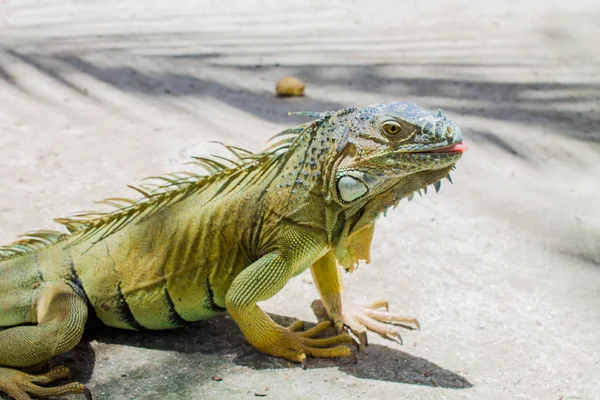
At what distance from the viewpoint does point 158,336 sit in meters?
3.80

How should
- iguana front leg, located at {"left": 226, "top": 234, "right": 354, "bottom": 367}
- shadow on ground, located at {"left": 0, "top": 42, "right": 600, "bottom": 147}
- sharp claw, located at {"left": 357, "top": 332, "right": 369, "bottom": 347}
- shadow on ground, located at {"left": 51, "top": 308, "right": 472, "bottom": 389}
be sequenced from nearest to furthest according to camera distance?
iguana front leg, located at {"left": 226, "top": 234, "right": 354, "bottom": 367}
shadow on ground, located at {"left": 51, "top": 308, "right": 472, "bottom": 389}
sharp claw, located at {"left": 357, "top": 332, "right": 369, "bottom": 347}
shadow on ground, located at {"left": 0, "top": 42, "right": 600, "bottom": 147}

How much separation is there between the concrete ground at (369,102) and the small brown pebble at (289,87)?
128mm

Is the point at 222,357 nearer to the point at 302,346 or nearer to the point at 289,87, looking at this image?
the point at 302,346

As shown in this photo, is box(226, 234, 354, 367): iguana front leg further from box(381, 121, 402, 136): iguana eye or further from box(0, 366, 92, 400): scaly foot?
box(0, 366, 92, 400): scaly foot

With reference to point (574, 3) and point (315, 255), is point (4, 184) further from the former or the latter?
point (574, 3)

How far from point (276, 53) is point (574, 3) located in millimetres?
5915

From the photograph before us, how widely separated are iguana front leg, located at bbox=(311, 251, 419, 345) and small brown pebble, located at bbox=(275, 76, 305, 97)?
13.2 feet

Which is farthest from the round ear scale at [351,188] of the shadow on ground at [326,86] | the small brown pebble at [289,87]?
the small brown pebble at [289,87]

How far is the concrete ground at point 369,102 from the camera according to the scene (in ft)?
11.8

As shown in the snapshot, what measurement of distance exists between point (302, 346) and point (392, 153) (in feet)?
3.92

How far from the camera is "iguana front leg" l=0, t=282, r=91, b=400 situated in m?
3.20

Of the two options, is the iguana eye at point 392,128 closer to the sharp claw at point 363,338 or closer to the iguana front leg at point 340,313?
the iguana front leg at point 340,313

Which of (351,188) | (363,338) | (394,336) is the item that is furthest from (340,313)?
(351,188)

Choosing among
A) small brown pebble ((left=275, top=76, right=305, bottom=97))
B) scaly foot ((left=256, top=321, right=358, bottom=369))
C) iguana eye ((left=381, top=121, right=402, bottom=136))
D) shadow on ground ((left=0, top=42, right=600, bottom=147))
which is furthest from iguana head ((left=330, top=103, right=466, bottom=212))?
small brown pebble ((left=275, top=76, right=305, bottom=97))
